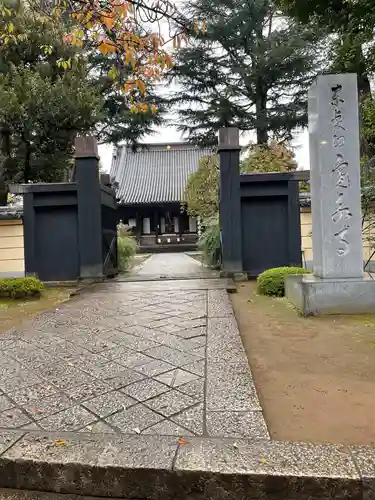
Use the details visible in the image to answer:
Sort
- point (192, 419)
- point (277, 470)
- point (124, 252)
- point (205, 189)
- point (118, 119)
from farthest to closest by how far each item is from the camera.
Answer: point (205, 189)
point (118, 119)
point (124, 252)
point (192, 419)
point (277, 470)

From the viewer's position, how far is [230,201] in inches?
318

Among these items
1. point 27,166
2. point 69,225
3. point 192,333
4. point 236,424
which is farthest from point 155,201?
point 236,424

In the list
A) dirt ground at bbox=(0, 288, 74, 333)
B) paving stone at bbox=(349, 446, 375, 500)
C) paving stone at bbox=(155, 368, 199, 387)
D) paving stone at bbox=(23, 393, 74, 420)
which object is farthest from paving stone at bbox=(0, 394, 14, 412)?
dirt ground at bbox=(0, 288, 74, 333)

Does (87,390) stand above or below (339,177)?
below

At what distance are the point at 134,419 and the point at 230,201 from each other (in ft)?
21.1

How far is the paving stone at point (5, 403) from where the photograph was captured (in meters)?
2.27

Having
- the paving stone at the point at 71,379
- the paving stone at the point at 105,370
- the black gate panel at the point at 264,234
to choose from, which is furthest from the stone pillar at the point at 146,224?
the paving stone at the point at 71,379

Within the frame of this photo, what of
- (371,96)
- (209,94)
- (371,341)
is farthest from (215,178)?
(371,341)

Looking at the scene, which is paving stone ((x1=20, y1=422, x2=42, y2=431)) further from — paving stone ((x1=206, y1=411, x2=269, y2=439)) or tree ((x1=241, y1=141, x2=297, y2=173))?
tree ((x1=241, y1=141, x2=297, y2=173))

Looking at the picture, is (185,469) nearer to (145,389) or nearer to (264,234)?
(145,389)

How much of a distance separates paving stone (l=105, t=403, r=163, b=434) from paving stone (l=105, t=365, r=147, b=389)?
382mm

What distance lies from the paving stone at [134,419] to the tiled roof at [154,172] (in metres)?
22.7

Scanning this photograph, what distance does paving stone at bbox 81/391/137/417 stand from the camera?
2.19 meters

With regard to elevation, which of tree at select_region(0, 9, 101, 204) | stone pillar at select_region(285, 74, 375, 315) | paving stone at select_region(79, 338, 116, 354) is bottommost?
paving stone at select_region(79, 338, 116, 354)
